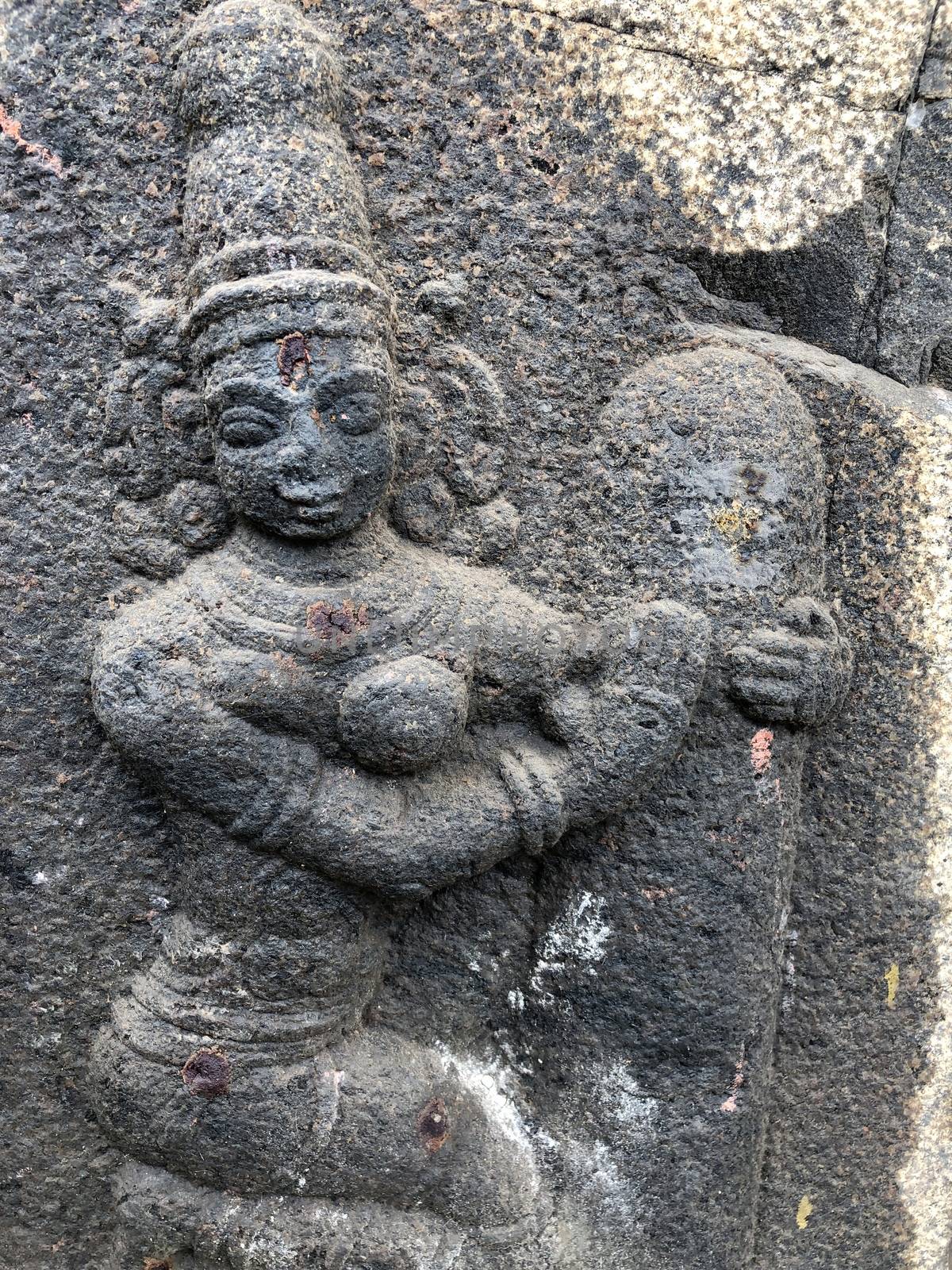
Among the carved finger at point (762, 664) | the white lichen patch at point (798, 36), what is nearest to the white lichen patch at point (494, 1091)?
the carved finger at point (762, 664)

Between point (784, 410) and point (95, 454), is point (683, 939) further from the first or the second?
point (95, 454)

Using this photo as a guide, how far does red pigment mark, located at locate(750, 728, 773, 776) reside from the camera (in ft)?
5.85

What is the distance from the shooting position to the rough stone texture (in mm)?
1712

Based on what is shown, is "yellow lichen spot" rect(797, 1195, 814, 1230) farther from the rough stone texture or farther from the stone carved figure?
the stone carved figure

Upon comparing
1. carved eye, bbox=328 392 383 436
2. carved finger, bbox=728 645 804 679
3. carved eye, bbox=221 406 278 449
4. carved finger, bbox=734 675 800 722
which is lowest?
carved finger, bbox=734 675 800 722

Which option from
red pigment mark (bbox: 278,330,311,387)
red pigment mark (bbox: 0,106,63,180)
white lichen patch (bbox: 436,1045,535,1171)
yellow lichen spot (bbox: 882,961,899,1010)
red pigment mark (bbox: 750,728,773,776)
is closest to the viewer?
red pigment mark (bbox: 278,330,311,387)

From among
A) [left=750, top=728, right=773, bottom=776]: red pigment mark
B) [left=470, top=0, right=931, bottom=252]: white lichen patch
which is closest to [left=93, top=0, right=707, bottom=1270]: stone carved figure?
[left=750, top=728, right=773, bottom=776]: red pigment mark

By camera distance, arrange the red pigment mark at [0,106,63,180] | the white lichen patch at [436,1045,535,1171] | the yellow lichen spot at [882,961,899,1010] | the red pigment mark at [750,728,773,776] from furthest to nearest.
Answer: the yellow lichen spot at [882,961,899,1010]
the white lichen patch at [436,1045,535,1171]
the red pigment mark at [750,728,773,776]
the red pigment mark at [0,106,63,180]

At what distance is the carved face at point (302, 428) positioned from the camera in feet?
5.08

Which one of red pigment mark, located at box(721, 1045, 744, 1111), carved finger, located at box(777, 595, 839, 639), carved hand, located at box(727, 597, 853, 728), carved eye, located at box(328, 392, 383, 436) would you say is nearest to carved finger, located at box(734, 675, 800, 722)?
carved hand, located at box(727, 597, 853, 728)

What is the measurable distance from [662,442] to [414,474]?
1.41 feet

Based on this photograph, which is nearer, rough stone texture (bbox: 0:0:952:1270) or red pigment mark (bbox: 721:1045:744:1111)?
rough stone texture (bbox: 0:0:952:1270)

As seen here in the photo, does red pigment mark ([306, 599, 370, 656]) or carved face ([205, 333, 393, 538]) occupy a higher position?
carved face ([205, 333, 393, 538])

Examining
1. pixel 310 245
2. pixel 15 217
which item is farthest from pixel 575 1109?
pixel 15 217
